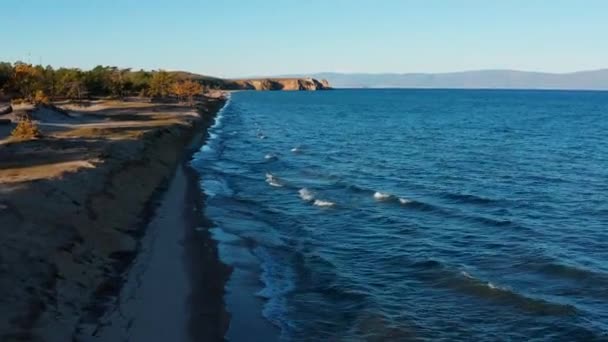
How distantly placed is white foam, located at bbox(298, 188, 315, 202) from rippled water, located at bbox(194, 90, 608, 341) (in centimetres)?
20

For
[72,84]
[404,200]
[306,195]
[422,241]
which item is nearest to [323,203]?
[306,195]

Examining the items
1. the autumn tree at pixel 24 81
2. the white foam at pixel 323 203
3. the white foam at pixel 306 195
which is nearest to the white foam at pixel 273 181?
the white foam at pixel 306 195

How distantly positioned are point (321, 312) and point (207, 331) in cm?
345

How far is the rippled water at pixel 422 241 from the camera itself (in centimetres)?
1711

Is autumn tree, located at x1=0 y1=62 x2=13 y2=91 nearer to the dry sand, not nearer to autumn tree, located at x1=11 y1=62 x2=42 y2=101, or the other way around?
autumn tree, located at x1=11 y1=62 x2=42 y2=101

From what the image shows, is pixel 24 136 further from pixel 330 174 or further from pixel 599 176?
pixel 599 176

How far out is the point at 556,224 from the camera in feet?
91.4

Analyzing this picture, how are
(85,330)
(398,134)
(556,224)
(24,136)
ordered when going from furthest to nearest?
(398,134), (24,136), (556,224), (85,330)

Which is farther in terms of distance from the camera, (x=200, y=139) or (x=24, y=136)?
(x=200, y=139)

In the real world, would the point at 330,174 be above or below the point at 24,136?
below

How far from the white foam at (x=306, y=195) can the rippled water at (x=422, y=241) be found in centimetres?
20

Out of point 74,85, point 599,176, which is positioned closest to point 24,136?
point 599,176

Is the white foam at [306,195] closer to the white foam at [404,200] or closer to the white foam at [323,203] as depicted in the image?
the white foam at [323,203]

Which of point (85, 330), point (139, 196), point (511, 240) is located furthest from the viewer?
point (139, 196)
